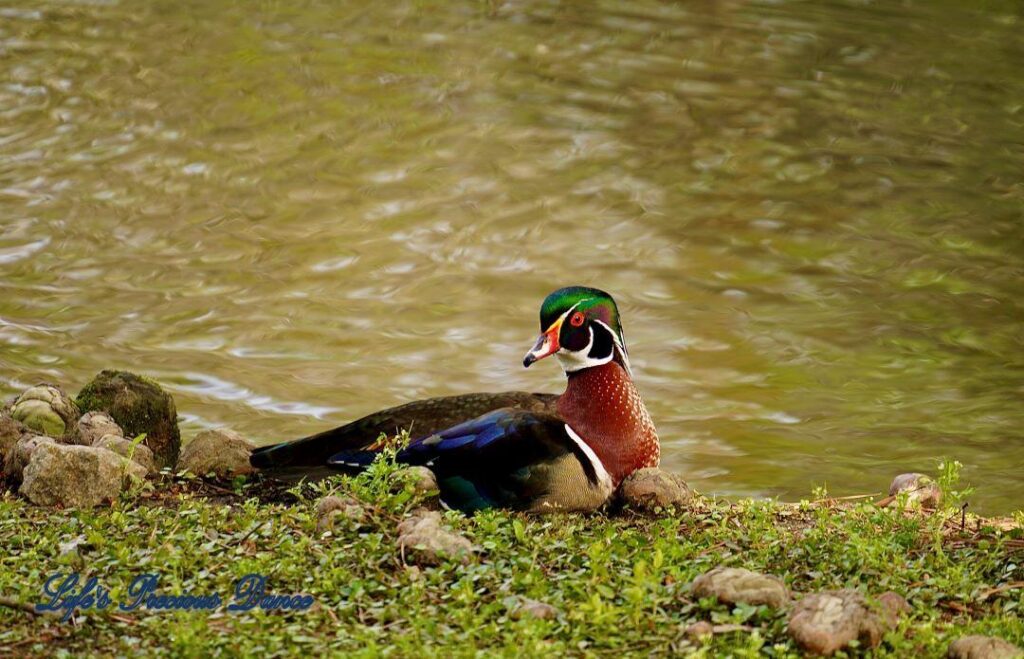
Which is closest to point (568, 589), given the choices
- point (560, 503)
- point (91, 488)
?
point (560, 503)

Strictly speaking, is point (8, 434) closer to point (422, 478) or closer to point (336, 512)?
point (336, 512)

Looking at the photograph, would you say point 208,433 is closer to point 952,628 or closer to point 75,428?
point 75,428

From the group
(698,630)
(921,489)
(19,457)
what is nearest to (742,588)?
(698,630)

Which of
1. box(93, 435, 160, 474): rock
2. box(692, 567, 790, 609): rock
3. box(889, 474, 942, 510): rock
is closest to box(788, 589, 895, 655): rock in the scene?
box(692, 567, 790, 609): rock

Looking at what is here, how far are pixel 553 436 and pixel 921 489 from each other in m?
1.74

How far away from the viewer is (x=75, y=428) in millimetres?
6492

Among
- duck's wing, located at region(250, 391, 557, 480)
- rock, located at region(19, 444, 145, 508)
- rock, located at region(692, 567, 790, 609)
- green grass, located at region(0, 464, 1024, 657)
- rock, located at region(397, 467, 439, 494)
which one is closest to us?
green grass, located at region(0, 464, 1024, 657)

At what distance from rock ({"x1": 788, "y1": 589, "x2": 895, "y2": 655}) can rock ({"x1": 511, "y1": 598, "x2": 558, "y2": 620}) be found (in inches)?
29.1

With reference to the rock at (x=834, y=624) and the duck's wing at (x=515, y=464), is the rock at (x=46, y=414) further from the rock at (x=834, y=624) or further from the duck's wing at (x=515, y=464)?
the rock at (x=834, y=624)

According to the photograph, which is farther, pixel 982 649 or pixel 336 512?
pixel 336 512

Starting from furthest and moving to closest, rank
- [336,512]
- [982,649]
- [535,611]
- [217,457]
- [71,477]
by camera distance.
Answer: [217,457]
[71,477]
[336,512]
[535,611]
[982,649]

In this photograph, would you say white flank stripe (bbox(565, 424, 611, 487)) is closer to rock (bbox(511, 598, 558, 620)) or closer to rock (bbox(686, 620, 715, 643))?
rock (bbox(511, 598, 558, 620))

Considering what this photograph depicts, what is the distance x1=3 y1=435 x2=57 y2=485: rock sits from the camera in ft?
19.8

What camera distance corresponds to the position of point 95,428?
21.2 feet
